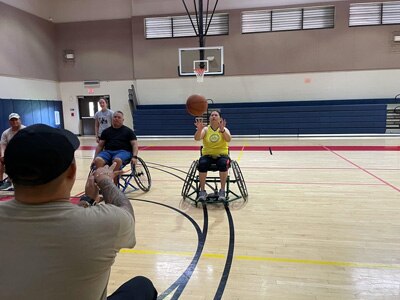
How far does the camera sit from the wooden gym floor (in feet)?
8.11

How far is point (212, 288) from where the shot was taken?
244cm

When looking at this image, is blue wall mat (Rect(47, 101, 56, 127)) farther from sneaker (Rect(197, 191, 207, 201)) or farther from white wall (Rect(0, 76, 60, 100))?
sneaker (Rect(197, 191, 207, 201))

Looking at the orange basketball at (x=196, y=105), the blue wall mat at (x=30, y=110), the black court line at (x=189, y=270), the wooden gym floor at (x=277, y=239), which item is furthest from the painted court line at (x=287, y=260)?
the blue wall mat at (x=30, y=110)

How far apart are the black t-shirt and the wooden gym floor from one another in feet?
2.54

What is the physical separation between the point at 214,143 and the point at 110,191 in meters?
3.34

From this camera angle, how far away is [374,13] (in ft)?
39.2

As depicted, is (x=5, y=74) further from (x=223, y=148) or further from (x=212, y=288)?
(x=212, y=288)

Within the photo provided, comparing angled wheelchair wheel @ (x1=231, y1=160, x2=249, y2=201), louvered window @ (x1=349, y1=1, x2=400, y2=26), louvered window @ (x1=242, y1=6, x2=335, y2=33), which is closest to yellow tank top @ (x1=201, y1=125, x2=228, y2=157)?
angled wheelchair wheel @ (x1=231, y1=160, x2=249, y2=201)

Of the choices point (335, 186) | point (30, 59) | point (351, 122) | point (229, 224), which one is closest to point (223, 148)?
point (229, 224)

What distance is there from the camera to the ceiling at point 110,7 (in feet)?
41.0

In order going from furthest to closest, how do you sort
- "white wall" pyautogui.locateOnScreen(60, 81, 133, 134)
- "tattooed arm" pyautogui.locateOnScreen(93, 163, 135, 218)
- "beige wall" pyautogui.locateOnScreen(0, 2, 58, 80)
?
"white wall" pyautogui.locateOnScreen(60, 81, 133, 134)
"beige wall" pyautogui.locateOnScreen(0, 2, 58, 80)
"tattooed arm" pyautogui.locateOnScreen(93, 163, 135, 218)

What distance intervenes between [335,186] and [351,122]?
7.64 m

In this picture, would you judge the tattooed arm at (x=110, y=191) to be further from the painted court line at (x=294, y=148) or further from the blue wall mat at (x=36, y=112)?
the blue wall mat at (x=36, y=112)

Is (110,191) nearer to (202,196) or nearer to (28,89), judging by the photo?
(202,196)
